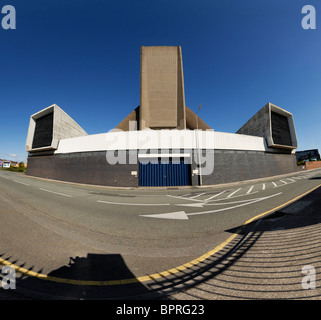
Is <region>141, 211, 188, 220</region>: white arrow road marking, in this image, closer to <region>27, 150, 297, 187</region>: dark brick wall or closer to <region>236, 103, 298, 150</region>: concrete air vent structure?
<region>27, 150, 297, 187</region>: dark brick wall

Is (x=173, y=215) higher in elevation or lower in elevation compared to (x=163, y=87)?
lower

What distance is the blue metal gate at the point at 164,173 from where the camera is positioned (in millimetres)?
17000

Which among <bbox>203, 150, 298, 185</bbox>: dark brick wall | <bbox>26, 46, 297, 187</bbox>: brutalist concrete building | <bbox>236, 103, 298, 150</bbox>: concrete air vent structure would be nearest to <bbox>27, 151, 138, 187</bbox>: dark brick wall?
<bbox>26, 46, 297, 187</bbox>: brutalist concrete building

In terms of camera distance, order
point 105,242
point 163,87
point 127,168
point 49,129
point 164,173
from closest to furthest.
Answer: point 105,242 → point 164,173 → point 127,168 → point 49,129 → point 163,87

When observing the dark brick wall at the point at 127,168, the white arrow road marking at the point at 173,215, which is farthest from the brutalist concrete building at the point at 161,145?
the white arrow road marking at the point at 173,215

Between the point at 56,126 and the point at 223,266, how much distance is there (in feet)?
104

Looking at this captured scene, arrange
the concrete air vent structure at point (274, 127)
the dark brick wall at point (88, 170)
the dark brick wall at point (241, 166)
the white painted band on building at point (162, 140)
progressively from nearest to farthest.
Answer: the white painted band on building at point (162, 140)
the dark brick wall at point (88, 170)
the dark brick wall at point (241, 166)
the concrete air vent structure at point (274, 127)

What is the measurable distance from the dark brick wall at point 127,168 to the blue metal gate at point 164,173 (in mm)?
935

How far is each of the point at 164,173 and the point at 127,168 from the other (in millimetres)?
4873

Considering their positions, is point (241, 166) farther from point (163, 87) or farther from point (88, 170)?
point (88, 170)

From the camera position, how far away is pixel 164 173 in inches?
670

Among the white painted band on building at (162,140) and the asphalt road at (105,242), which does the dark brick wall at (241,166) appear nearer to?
the white painted band on building at (162,140)

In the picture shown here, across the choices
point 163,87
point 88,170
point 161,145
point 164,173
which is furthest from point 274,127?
point 88,170

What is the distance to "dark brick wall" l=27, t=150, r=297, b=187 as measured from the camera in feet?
57.2
